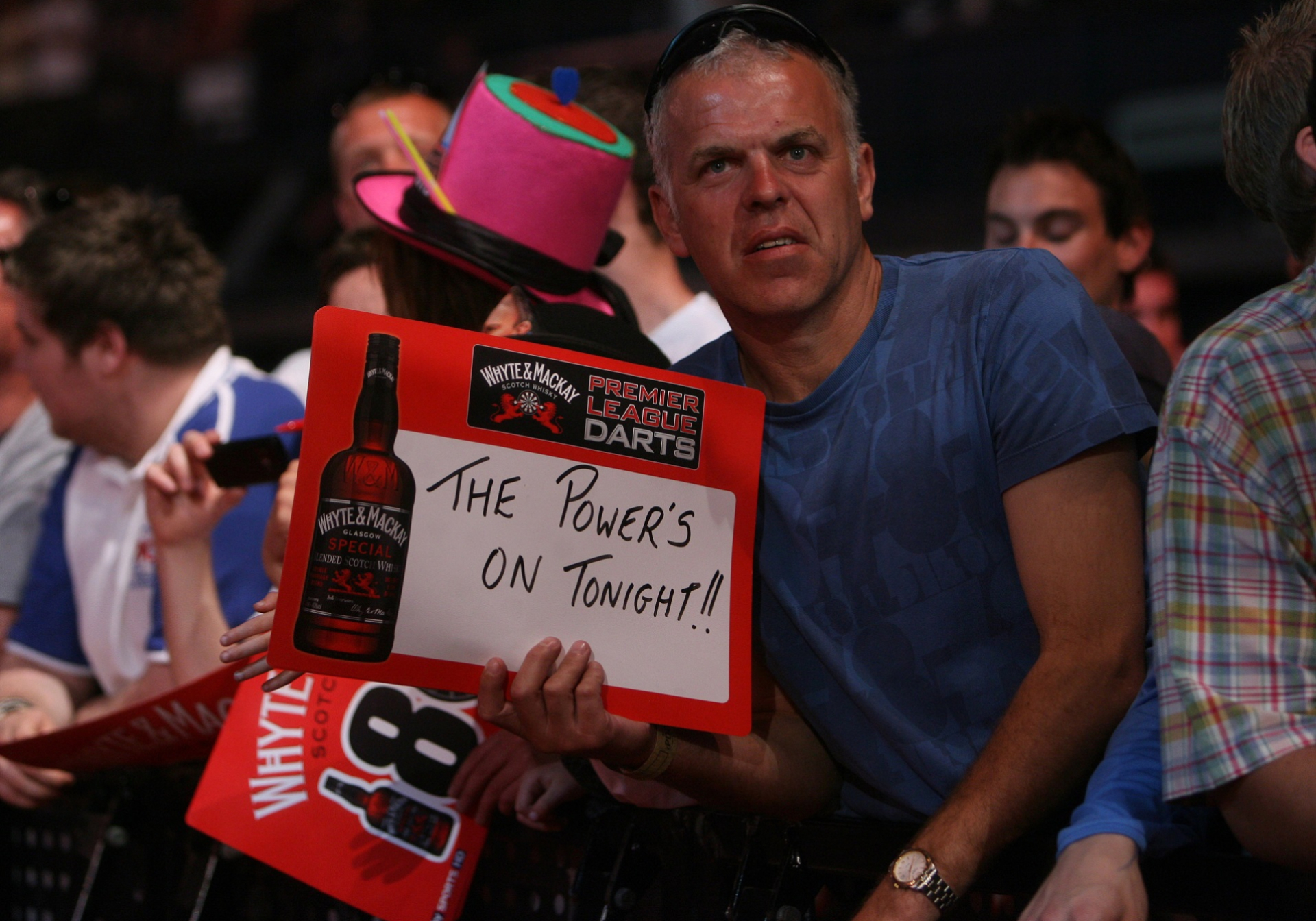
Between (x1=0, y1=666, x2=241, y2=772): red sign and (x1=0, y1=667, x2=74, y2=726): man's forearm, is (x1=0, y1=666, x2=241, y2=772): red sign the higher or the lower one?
the lower one

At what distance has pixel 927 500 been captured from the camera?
5.16 feet

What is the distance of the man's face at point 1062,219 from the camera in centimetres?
276

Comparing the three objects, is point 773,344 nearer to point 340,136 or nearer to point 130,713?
point 130,713

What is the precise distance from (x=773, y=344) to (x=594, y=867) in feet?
2.33

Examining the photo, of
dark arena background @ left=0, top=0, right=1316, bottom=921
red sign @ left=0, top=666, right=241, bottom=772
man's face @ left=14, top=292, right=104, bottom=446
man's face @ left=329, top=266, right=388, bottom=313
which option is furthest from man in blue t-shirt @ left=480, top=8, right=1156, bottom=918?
man's face @ left=14, top=292, right=104, bottom=446

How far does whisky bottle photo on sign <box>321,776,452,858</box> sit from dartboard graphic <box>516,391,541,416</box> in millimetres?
692

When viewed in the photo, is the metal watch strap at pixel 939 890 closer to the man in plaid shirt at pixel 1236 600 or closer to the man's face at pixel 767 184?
the man in plaid shirt at pixel 1236 600

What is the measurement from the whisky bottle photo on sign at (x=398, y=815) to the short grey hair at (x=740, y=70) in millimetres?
910

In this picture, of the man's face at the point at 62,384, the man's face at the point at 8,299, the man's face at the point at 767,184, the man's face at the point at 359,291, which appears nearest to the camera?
the man's face at the point at 767,184

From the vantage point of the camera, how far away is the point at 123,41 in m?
10.9

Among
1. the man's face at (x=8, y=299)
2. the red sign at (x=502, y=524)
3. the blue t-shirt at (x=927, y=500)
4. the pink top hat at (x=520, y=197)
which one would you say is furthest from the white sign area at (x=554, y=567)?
the man's face at (x=8, y=299)

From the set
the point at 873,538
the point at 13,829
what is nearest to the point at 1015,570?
the point at 873,538

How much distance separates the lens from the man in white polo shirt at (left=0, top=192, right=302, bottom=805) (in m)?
2.80

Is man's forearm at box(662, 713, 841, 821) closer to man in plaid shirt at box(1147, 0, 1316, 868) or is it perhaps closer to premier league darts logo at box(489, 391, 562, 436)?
premier league darts logo at box(489, 391, 562, 436)
